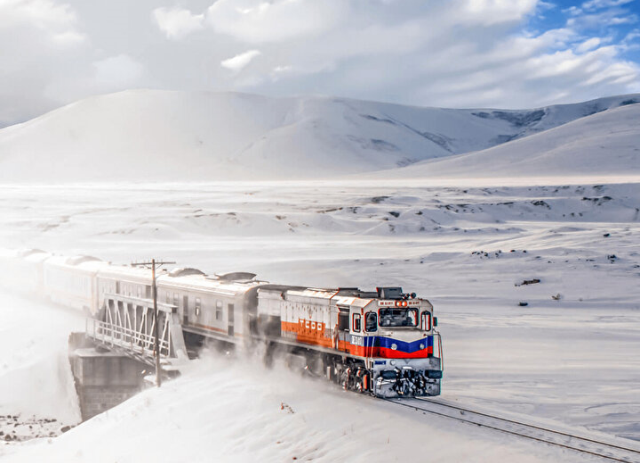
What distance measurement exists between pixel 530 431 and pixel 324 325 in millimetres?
7472

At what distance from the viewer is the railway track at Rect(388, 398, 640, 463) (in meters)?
16.9

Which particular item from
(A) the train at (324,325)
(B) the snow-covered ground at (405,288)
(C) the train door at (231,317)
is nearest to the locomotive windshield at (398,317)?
(A) the train at (324,325)

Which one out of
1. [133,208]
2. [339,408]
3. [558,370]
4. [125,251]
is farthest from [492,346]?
[133,208]

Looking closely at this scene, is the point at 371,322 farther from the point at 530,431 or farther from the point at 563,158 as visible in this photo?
the point at 563,158

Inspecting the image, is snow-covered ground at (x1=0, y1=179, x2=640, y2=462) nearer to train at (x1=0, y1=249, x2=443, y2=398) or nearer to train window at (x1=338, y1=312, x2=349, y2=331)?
train at (x1=0, y1=249, x2=443, y2=398)

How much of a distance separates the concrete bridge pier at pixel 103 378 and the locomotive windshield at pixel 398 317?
15519 mm

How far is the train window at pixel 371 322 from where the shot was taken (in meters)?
21.7

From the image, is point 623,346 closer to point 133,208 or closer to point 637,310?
point 637,310

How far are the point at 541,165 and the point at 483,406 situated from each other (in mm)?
154903

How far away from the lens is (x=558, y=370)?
28250 mm

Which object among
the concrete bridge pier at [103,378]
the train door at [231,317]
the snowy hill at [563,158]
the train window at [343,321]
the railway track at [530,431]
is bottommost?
the concrete bridge pier at [103,378]

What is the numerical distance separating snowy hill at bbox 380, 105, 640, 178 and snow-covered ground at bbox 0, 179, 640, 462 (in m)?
43.8

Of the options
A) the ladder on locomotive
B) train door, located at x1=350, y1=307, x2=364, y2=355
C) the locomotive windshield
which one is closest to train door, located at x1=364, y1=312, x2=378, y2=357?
train door, located at x1=350, y1=307, x2=364, y2=355

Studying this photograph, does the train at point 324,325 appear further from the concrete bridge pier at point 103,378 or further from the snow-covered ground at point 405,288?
the concrete bridge pier at point 103,378
